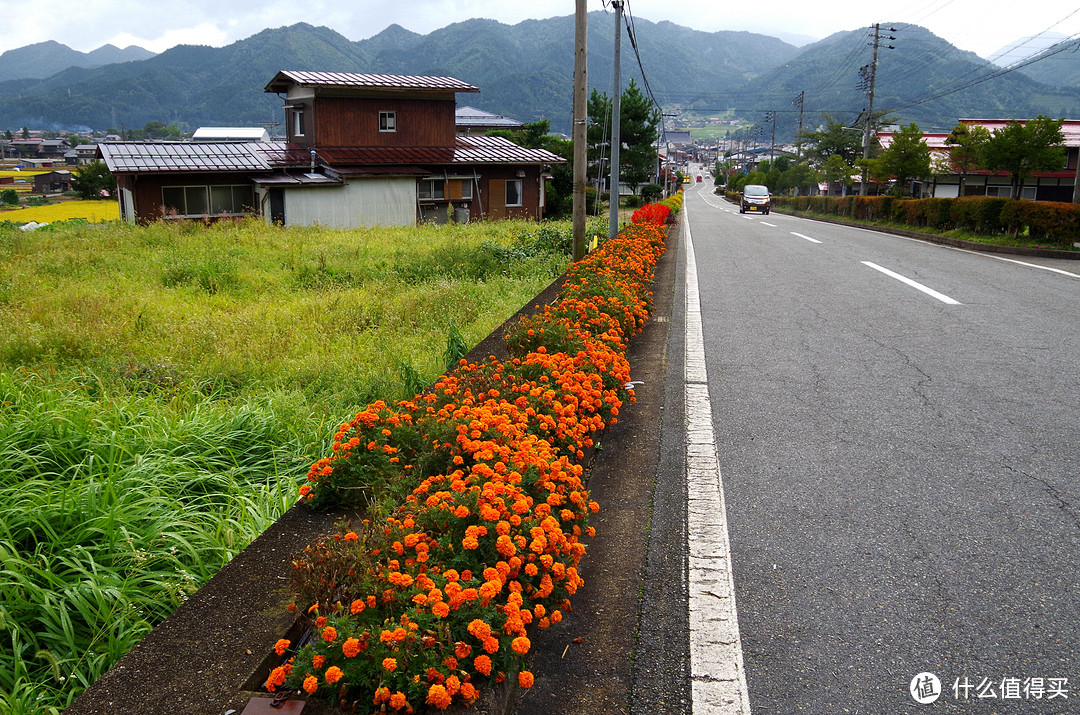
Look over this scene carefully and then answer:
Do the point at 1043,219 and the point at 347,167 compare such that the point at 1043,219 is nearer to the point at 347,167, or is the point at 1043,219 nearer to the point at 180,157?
the point at 347,167

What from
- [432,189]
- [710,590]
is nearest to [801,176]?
[432,189]

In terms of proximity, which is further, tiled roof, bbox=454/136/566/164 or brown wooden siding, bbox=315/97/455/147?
tiled roof, bbox=454/136/566/164

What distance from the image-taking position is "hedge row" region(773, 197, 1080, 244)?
1516 centimetres

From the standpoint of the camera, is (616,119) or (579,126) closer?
(579,126)

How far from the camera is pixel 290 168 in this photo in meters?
26.2

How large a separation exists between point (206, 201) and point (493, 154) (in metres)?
11.5

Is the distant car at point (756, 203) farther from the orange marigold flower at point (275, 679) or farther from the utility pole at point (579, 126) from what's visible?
the orange marigold flower at point (275, 679)

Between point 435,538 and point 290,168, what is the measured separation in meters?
26.3

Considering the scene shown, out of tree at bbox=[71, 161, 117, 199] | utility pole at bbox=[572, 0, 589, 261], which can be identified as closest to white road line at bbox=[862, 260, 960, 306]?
utility pole at bbox=[572, 0, 589, 261]

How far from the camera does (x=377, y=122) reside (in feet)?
95.5

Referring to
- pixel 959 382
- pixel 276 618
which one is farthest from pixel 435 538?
pixel 959 382

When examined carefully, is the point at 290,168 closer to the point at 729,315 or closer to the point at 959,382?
the point at 729,315

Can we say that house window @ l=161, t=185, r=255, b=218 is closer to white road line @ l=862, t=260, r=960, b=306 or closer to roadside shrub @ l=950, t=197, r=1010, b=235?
white road line @ l=862, t=260, r=960, b=306

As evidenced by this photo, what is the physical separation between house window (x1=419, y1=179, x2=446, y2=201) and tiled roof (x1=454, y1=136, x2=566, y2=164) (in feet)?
4.32
